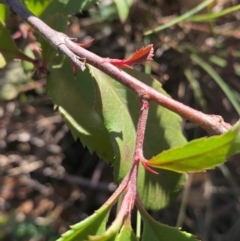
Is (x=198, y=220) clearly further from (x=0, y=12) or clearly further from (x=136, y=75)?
(x=0, y=12)

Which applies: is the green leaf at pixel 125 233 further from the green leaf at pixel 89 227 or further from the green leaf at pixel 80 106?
the green leaf at pixel 80 106

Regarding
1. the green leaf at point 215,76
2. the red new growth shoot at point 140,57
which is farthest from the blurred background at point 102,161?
the red new growth shoot at point 140,57

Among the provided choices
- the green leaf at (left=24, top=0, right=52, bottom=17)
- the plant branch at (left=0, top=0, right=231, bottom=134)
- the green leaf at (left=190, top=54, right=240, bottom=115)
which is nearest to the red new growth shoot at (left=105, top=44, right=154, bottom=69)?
the plant branch at (left=0, top=0, right=231, bottom=134)

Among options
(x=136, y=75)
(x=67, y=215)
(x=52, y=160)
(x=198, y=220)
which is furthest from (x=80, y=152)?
(x=136, y=75)

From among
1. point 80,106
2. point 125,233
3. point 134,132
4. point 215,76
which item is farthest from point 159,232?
point 215,76

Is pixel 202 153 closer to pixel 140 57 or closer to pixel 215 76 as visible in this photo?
pixel 140 57

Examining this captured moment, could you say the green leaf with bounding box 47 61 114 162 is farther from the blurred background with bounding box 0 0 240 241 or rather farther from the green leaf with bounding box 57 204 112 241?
the blurred background with bounding box 0 0 240 241

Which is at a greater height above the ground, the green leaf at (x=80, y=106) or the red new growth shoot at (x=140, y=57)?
the red new growth shoot at (x=140, y=57)
